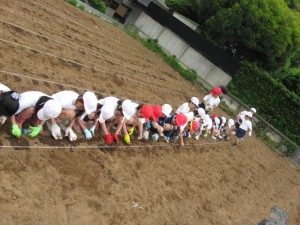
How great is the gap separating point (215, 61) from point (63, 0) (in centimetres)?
836

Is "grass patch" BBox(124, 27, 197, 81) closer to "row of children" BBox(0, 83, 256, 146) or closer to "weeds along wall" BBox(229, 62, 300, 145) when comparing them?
"weeds along wall" BBox(229, 62, 300, 145)

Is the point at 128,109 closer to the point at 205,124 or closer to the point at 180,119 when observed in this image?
the point at 180,119

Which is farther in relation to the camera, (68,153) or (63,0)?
(63,0)

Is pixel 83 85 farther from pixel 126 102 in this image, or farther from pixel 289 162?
pixel 289 162

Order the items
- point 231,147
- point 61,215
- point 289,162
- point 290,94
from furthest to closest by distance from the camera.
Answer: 1. point 290,94
2. point 289,162
3. point 231,147
4. point 61,215

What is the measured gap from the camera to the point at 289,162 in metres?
14.9

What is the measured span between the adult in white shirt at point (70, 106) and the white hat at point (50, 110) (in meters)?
0.29

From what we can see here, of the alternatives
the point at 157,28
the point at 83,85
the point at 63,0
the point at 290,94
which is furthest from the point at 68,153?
the point at 157,28

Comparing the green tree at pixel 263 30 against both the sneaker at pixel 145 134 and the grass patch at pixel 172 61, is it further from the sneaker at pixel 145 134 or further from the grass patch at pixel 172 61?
the sneaker at pixel 145 134

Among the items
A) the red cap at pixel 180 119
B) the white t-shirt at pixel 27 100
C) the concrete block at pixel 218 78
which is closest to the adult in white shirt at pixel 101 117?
the white t-shirt at pixel 27 100

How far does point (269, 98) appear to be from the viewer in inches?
685

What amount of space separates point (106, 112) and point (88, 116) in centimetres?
30

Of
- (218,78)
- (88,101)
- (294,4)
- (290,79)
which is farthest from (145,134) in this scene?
(294,4)

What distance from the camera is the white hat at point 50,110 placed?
15.8ft
